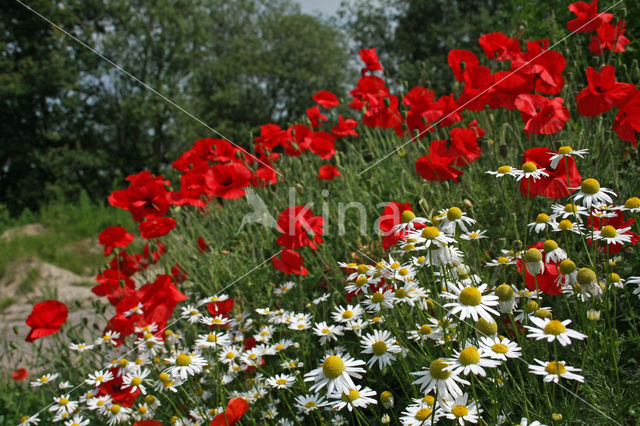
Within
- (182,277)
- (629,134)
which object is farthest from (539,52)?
(182,277)

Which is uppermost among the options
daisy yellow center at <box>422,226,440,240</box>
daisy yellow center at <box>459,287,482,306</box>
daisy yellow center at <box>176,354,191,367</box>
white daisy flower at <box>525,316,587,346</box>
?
daisy yellow center at <box>422,226,440,240</box>

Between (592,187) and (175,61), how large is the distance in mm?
12726

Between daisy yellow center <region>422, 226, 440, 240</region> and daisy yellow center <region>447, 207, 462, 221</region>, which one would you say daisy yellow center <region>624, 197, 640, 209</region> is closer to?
daisy yellow center <region>447, 207, 462, 221</region>

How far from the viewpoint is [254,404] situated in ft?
5.80

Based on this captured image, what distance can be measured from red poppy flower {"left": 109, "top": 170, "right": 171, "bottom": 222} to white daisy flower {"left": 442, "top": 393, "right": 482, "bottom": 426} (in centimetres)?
174

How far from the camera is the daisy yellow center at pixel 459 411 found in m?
1.10

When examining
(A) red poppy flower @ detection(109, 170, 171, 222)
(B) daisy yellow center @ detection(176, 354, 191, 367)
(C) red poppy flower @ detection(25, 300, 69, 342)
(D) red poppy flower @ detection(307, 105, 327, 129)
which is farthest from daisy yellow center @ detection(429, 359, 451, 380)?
(D) red poppy flower @ detection(307, 105, 327, 129)

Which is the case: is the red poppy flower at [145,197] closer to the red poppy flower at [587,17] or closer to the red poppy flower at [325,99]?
the red poppy flower at [325,99]

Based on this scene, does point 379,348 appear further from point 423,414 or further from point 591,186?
point 591,186

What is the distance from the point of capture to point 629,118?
175cm

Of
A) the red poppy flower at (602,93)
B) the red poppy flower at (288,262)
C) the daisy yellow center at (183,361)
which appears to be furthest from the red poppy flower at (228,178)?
the red poppy flower at (602,93)

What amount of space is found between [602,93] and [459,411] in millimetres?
1364

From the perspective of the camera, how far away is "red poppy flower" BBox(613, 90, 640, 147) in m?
1.72

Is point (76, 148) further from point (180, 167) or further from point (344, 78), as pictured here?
point (180, 167)
